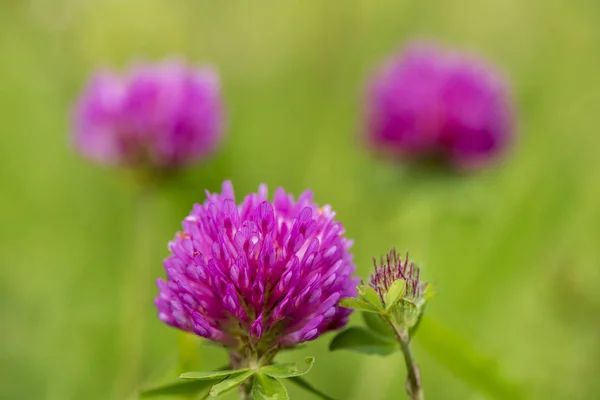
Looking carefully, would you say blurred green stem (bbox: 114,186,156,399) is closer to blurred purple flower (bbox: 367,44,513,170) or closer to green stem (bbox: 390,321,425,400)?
blurred purple flower (bbox: 367,44,513,170)

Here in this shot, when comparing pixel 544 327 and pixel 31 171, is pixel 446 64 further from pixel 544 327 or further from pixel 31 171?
pixel 31 171

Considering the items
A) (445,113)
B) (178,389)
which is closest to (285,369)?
(178,389)

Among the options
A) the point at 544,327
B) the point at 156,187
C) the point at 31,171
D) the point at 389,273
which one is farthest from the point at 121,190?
the point at 389,273

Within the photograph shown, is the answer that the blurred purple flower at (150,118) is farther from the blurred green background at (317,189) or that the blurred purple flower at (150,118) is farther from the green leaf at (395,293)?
the green leaf at (395,293)

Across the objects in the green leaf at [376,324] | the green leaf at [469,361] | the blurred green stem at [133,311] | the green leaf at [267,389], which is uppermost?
the green leaf at [376,324]

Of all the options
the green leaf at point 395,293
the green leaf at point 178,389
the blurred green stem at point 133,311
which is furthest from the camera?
the blurred green stem at point 133,311

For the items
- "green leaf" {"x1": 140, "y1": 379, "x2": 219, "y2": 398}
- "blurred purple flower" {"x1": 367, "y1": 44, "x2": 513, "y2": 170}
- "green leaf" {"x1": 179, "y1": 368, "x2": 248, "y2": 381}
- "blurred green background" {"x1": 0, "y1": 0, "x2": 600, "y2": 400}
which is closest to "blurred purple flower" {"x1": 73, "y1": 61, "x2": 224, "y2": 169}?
"blurred green background" {"x1": 0, "y1": 0, "x2": 600, "y2": 400}

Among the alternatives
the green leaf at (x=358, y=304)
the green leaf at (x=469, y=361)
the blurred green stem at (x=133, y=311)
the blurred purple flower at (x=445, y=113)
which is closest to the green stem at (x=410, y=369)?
the green leaf at (x=358, y=304)
